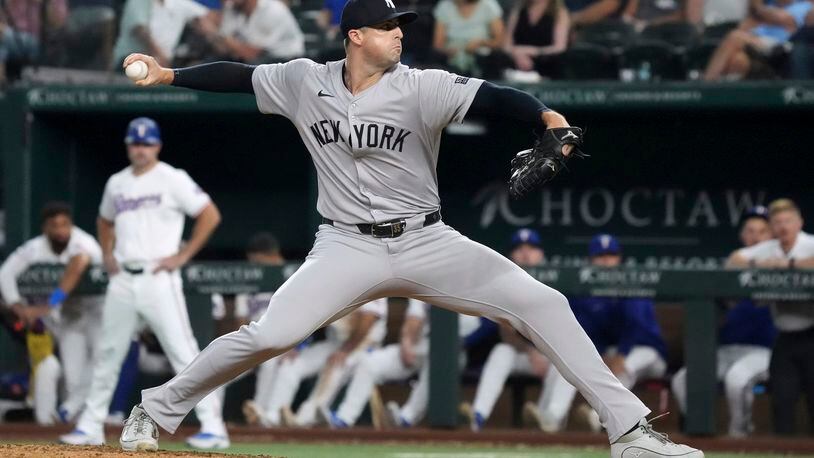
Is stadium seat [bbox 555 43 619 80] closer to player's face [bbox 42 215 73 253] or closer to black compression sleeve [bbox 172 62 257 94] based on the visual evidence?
player's face [bbox 42 215 73 253]

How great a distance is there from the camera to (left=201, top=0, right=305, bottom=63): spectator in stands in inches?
386

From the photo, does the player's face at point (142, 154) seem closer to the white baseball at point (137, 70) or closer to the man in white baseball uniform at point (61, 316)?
the man in white baseball uniform at point (61, 316)

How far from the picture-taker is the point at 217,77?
15.3 feet

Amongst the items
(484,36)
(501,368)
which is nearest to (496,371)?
(501,368)

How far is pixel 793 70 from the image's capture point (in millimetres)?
9297

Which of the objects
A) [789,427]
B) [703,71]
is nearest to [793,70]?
[703,71]

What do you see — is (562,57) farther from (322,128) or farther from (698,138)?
(322,128)

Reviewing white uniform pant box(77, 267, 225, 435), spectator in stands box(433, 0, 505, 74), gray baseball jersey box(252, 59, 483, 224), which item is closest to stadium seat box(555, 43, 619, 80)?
spectator in stands box(433, 0, 505, 74)

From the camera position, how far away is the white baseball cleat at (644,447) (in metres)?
4.43

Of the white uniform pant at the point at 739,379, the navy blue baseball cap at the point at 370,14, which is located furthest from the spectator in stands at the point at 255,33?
the navy blue baseball cap at the point at 370,14

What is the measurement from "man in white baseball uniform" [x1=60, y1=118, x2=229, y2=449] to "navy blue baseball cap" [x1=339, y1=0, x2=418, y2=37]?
3162mm

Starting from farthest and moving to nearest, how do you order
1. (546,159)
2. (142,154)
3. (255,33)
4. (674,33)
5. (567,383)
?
(255,33) → (674,33) → (567,383) → (142,154) → (546,159)

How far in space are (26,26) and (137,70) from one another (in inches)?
236

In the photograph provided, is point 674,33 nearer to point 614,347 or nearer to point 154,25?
point 614,347
